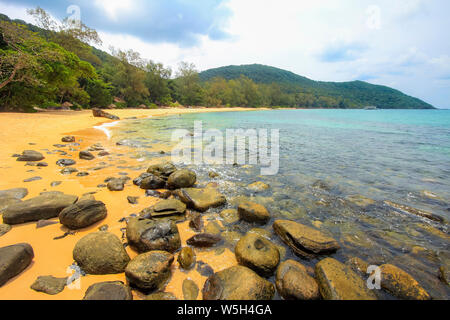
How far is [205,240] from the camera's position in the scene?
10.7 ft

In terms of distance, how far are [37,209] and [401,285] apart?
6.26 metres

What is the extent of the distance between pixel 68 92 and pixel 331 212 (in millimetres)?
40832

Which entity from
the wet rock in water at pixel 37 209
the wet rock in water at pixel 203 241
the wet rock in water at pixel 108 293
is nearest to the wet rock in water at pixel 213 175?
the wet rock in water at pixel 203 241

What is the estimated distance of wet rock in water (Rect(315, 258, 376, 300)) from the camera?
2283 mm

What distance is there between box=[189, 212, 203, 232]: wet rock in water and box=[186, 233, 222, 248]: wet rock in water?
36 centimetres

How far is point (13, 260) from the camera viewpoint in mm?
2348

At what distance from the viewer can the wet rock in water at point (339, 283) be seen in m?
2.28

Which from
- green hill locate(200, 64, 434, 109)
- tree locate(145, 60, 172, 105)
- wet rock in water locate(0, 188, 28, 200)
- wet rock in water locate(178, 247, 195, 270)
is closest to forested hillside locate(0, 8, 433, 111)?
tree locate(145, 60, 172, 105)

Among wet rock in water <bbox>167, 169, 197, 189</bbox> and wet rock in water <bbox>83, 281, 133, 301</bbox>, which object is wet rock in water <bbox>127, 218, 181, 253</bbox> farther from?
wet rock in water <bbox>167, 169, 197, 189</bbox>

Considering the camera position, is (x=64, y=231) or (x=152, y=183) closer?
(x=64, y=231)

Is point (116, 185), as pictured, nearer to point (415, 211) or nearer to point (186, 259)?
point (186, 259)

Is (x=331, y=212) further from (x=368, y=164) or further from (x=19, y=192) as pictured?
(x=19, y=192)

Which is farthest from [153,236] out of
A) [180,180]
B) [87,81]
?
[87,81]
